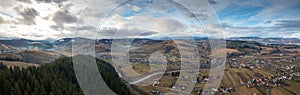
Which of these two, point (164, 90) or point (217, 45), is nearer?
point (217, 45)

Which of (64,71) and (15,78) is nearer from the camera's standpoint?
(15,78)

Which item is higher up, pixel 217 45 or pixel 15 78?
pixel 217 45

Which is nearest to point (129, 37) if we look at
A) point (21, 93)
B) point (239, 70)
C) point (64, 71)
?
point (21, 93)

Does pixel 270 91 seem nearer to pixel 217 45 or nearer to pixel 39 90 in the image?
pixel 39 90

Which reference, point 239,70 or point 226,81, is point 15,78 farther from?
point 239,70

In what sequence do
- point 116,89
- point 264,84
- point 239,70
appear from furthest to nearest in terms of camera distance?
point 239,70, point 264,84, point 116,89

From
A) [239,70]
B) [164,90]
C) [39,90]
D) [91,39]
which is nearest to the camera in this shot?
[91,39]

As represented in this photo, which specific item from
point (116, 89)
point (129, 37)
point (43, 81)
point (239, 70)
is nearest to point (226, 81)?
point (239, 70)

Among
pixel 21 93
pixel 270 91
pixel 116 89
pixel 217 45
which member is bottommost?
pixel 270 91

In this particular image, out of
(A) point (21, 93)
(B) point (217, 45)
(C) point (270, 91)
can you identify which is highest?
(B) point (217, 45)
